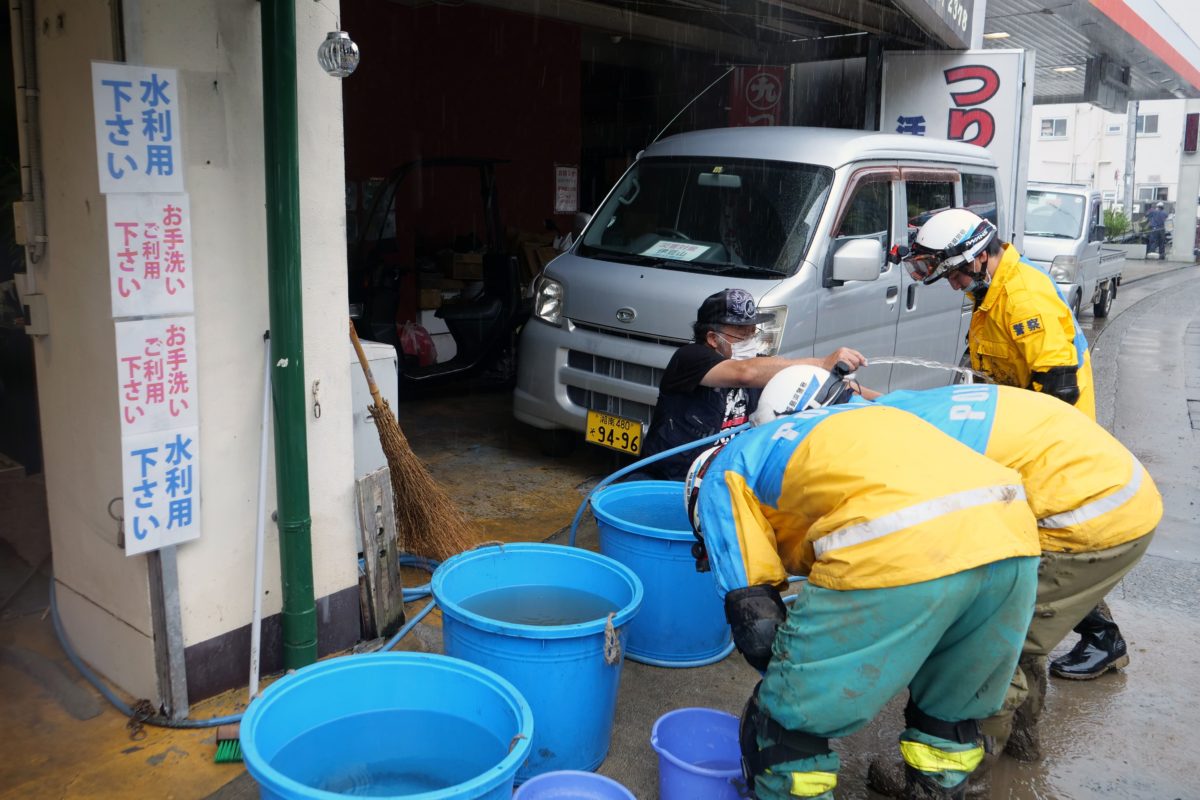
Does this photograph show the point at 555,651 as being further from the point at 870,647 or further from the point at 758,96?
the point at 758,96

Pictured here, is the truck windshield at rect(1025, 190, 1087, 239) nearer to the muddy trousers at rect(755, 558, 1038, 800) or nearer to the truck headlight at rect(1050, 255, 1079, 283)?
the truck headlight at rect(1050, 255, 1079, 283)

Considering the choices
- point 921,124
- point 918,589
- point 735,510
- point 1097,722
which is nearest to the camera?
point 918,589

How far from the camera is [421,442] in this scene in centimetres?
657

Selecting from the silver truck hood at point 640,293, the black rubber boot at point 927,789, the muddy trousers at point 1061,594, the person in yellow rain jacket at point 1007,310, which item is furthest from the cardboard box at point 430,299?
the black rubber boot at point 927,789

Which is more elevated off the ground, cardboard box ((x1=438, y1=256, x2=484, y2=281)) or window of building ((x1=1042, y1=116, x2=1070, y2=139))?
window of building ((x1=1042, y1=116, x2=1070, y2=139))

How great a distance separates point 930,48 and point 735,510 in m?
7.53

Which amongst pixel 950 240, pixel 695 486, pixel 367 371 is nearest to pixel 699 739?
pixel 695 486

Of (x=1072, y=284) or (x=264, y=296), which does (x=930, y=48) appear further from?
(x=264, y=296)

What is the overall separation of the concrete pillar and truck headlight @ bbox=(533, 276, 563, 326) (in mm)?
27413

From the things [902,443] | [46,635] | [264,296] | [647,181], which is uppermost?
[647,181]

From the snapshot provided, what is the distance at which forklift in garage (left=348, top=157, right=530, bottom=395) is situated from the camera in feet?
24.0

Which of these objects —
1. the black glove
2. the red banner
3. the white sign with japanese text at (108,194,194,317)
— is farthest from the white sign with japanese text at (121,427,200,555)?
the red banner

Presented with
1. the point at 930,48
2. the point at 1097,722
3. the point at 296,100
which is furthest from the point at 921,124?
the point at 296,100

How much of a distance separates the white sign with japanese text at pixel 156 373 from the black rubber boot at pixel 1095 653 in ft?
11.3
